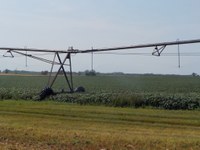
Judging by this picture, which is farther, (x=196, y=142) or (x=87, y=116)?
(x=87, y=116)

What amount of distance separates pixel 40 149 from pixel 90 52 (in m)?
23.4

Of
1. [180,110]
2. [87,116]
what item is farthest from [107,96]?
[87,116]

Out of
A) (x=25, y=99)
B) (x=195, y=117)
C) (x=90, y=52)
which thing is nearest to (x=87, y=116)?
(x=195, y=117)

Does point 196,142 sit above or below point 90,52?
below

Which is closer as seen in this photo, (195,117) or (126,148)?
(126,148)

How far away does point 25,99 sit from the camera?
121ft

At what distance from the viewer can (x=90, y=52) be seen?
34.8 meters

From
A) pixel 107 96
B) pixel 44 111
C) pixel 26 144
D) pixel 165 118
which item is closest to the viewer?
pixel 26 144

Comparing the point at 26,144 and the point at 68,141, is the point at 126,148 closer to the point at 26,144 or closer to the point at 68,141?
the point at 68,141

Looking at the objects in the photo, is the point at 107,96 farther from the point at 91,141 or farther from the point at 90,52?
the point at 91,141

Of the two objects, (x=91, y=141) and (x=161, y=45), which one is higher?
(x=161, y=45)

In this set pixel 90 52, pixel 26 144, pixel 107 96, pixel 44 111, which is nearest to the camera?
pixel 26 144

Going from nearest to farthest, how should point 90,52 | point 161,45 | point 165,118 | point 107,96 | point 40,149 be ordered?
point 40,149 → point 165,118 → point 161,45 → point 107,96 → point 90,52

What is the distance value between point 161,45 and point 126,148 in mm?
16433
